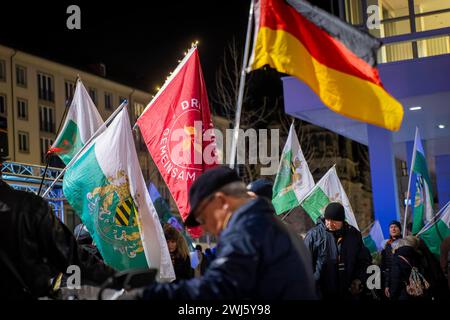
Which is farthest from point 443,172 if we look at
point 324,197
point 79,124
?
point 79,124

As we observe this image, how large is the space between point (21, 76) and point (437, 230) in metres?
45.9

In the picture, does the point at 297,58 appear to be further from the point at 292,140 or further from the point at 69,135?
the point at 292,140

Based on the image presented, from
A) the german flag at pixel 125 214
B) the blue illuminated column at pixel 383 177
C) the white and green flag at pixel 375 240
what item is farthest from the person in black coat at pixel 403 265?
the blue illuminated column at pixel 383 177

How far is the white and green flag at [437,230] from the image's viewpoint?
44.5 feet

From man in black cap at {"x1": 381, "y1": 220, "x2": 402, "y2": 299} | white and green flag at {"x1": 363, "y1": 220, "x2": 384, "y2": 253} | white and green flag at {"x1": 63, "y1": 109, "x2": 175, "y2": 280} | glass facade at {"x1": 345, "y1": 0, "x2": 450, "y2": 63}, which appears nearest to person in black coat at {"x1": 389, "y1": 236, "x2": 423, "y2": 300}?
man in black cap at {"x1": 381, "y1": 220, "x2": 402, "y2": 299}

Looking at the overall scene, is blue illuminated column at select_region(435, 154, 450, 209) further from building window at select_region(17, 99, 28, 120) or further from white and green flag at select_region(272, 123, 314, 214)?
building window at select_region(17, 99, 28, 120)

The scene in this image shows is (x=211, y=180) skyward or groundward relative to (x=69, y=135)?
groundward

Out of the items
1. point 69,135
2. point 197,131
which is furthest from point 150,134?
point 69,135

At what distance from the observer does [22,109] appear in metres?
55.2

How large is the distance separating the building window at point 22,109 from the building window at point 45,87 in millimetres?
2056

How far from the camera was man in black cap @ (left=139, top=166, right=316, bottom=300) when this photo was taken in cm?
339

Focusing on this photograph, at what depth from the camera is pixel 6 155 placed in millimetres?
5117
